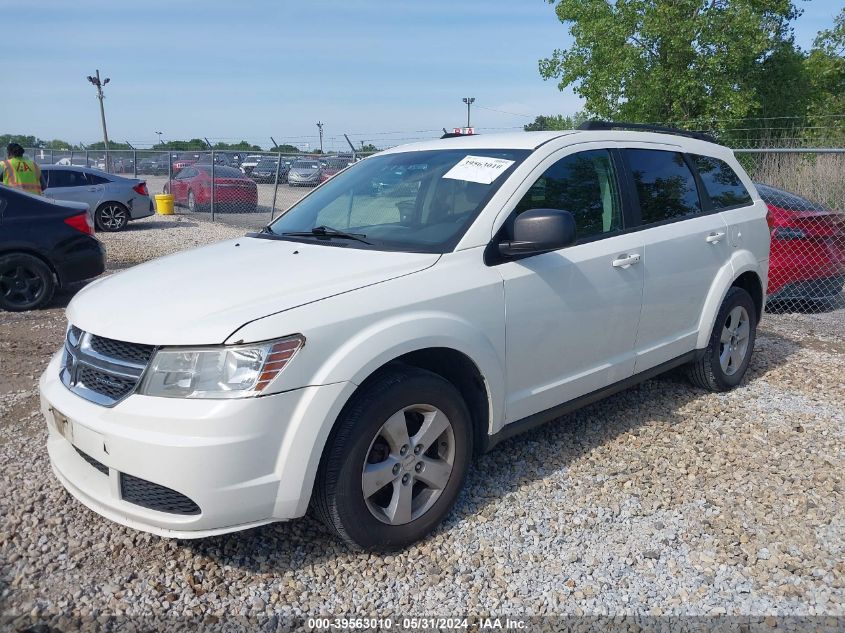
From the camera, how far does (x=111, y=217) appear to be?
590 inches

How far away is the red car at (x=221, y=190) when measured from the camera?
18.0 meters

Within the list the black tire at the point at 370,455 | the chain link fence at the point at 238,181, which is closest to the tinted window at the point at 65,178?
the chain link fence at the point at 238,181

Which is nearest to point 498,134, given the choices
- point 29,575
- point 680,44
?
point 29,575

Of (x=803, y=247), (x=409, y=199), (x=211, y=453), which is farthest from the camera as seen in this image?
(x=803, y=247)

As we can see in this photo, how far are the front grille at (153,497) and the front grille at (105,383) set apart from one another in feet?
1.05

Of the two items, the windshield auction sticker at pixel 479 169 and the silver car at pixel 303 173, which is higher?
the silver car at pixel 303 173

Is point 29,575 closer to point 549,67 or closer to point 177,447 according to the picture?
point 177,447

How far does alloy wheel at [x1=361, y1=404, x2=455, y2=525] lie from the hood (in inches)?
24.8

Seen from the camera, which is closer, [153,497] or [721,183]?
[153,497]

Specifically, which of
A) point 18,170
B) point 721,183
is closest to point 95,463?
point 721,183

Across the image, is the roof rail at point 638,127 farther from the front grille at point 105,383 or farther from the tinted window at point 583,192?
the front grille at point 105,383

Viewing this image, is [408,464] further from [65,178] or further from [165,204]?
[165,204]

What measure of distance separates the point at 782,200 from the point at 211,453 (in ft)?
23.2

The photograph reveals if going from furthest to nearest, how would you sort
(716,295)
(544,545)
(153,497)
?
(716,295)
(544,545)
(153,497)
